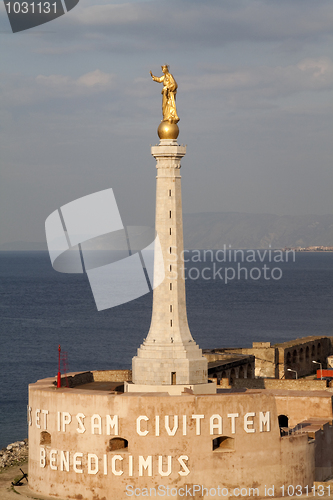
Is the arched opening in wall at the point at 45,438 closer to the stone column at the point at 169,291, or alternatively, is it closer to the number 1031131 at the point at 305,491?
the stone column at the point at 169,291

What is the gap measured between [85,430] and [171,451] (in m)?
4.05

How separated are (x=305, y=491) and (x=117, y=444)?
29.3ft

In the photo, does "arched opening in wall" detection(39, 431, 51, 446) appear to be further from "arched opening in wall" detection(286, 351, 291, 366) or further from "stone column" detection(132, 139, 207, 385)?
"arched opening in wall" detection(286, 351, 291, 366)

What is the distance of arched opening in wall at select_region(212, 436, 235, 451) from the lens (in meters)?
39.2

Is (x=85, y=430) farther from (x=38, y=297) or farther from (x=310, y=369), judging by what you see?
(x=38, y=297)

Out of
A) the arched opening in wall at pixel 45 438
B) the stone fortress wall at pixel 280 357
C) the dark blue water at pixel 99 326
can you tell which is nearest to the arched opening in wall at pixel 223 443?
the arched opening in wall at pixel 45 438

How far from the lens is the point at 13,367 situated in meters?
89.4

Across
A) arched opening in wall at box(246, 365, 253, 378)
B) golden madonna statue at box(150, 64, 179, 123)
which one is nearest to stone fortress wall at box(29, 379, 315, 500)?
golden madonna statue at box(150, 64, 179, 123)

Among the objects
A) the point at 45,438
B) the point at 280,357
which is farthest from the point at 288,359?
the point at 45,438

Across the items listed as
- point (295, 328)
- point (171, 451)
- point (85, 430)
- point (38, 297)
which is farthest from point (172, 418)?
point (38, 297)

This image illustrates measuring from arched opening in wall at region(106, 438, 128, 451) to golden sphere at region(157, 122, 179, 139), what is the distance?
1544cm

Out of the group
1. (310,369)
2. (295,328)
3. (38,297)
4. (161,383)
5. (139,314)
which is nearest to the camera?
(161,383)

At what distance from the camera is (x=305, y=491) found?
4012 centimetres

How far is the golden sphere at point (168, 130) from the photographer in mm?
44750
